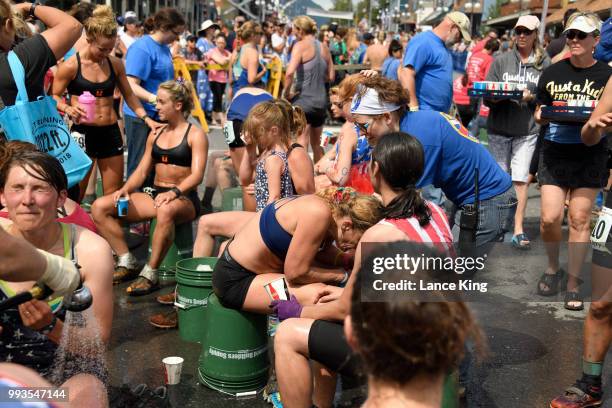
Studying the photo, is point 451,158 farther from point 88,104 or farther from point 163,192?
point 88,104

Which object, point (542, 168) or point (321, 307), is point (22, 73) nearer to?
point (321, 307)

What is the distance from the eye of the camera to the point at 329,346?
3084 mm

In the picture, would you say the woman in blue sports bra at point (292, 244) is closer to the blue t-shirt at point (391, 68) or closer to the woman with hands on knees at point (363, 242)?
the woman with hands on knees at point (363, 242)

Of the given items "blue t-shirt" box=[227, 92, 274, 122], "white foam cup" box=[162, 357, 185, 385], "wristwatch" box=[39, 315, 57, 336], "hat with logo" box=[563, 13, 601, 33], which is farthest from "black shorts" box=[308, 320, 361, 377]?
"blue t-shirt" box=[227, 92, 274, 122]

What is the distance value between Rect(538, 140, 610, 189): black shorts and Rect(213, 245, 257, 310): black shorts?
2347mm

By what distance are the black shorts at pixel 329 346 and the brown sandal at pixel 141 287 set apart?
2.33 meters

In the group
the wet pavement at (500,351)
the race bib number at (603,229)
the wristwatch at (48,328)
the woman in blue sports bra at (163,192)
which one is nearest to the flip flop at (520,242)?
the wet pavement at (500,351)

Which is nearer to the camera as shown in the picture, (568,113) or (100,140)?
(568,113)

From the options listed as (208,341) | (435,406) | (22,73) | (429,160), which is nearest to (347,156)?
(429,160)

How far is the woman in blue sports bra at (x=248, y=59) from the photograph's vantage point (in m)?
8.89

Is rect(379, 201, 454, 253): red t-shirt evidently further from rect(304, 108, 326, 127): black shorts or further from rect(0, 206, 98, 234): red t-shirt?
rect(304, 108, 326, 127): black shorts

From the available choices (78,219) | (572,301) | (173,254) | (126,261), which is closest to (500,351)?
(572,301)

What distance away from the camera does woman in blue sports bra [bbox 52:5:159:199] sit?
5477 millimetres

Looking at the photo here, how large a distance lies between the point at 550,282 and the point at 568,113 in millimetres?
1383
